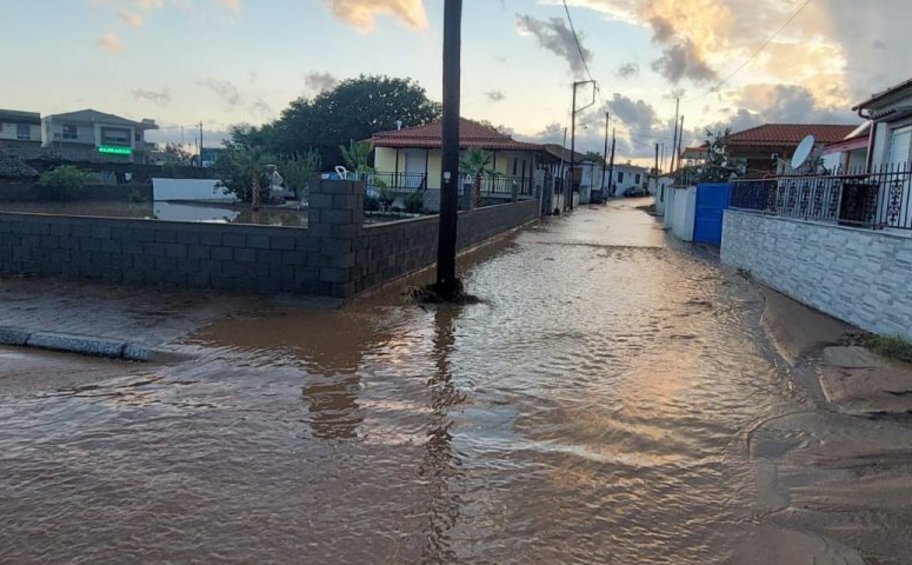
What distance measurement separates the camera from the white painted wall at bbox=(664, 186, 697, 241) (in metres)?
24.5

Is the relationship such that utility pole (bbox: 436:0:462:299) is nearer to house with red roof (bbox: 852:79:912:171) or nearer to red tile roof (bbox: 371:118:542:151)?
house with red roof (bbox: 852:79:912:171)

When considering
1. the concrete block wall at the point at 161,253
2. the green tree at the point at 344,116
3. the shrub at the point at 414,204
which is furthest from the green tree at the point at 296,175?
the concrete block wall at the point at 161,253

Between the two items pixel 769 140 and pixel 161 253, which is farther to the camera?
pixel 769 140

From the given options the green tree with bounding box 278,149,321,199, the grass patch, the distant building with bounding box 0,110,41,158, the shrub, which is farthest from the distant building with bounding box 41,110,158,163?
the grass patch

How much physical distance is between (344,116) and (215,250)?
47409mm

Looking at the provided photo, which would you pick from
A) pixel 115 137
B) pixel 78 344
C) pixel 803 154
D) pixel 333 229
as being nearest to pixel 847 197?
pixel 803 154

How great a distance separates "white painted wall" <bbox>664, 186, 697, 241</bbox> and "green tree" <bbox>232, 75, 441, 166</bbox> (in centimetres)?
3117

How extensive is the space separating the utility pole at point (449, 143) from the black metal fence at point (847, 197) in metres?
5.67

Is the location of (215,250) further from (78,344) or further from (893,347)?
(893,347)

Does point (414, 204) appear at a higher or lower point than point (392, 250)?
higher

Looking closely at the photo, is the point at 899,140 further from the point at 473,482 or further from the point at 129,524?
the point at 129,524

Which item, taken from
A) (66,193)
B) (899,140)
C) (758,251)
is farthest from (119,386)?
(66,193)

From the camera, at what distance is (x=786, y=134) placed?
102ft

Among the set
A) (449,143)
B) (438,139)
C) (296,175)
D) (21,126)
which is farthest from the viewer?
(21,126)
